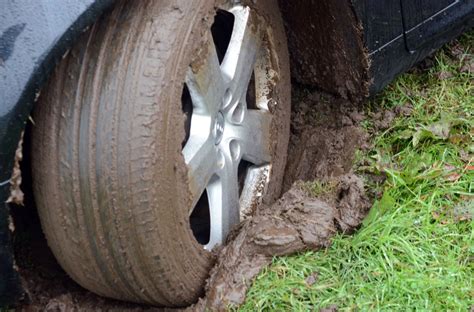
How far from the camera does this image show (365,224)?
262 cm

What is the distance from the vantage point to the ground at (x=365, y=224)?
7.84 feet

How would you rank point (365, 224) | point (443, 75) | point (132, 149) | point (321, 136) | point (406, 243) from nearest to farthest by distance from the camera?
point (132, 149), point (406, 243), point (365, 224), point (321, 136), point (443, 75)

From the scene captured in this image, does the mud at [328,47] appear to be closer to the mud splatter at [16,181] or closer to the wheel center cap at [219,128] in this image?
the wheel center cap at [219,128]

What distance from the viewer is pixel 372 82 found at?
295cm

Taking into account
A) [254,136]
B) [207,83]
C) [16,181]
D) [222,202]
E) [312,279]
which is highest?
[207,83]

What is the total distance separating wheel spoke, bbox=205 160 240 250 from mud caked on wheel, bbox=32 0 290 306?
11 cm

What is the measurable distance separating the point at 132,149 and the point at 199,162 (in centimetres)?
43

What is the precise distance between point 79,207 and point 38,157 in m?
0.17

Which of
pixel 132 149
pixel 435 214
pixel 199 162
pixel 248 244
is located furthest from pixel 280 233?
pixel 132 149

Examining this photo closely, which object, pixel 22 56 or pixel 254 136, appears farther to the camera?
pixel 254 136

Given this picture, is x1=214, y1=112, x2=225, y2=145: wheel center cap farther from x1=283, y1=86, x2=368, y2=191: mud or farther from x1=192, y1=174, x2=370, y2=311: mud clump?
x1=283, y1=86, x2=368, y2=191: mud

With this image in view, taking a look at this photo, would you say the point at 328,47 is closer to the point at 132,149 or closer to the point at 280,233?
the point at 280,233

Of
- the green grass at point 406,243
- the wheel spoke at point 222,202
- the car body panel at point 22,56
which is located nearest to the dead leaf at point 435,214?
the green grass at point 406,243

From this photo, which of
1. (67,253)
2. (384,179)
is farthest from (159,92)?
(384,179)
